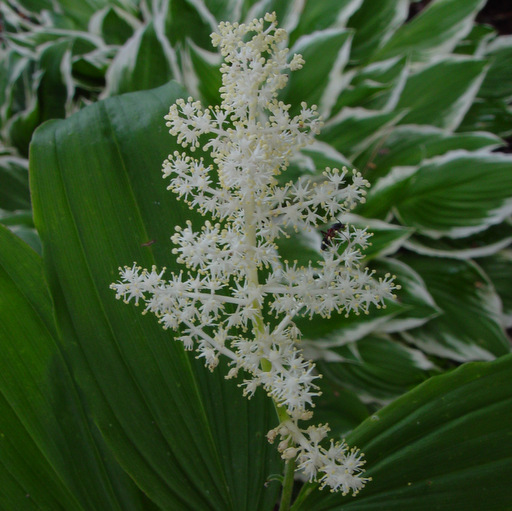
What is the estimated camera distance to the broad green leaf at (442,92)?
180cm

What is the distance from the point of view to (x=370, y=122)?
67.4 inches

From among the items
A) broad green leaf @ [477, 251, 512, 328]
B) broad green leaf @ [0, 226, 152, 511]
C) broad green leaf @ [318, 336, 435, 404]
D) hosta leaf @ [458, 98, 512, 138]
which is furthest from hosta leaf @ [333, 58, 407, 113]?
broad green leaf @ [0, 226, 152, 511]

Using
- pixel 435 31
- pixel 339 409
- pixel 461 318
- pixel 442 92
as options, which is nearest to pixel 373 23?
pixel 435 31

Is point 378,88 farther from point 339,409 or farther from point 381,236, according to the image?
point 339,409

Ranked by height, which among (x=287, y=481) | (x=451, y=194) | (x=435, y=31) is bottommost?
(x=451, y=194)

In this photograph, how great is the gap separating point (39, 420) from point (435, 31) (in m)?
1.84

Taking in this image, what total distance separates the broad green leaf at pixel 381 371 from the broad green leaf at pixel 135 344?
618 mm

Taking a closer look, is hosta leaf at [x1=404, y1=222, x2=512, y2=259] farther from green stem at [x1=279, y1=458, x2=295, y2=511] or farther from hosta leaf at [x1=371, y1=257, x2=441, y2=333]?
green stem at [x1=279, y1=458, x2=295, y2=511]

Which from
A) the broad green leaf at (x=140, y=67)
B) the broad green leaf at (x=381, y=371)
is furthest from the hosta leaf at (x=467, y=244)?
the broad green leaf at (x=140, y=67)

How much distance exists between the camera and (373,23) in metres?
2.01

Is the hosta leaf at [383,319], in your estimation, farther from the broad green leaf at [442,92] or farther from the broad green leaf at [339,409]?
the broad green leaf at [442,92]

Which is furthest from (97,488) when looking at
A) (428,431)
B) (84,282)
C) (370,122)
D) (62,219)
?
(370,122)

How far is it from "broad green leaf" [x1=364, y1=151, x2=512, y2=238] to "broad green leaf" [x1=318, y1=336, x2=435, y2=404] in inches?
15.2

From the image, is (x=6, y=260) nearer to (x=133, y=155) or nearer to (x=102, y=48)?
(x=133, y=155)
